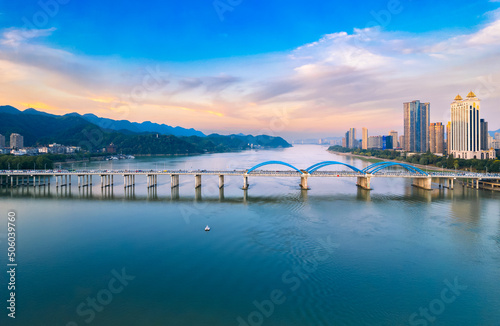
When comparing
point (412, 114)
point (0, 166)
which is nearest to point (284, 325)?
point (0, 166)

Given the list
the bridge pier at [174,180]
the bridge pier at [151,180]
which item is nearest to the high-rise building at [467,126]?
the bridge pier at [174,180]

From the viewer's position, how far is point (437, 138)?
101062 millimetres

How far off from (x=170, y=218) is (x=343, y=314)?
15992mm

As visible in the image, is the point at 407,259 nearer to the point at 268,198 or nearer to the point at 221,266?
the point at 221,266

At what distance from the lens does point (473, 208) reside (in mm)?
27500

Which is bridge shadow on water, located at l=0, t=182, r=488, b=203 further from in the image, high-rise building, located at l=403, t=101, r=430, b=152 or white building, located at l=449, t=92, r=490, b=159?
high-rise building, located at l=403, t=101, r=430, b=152
